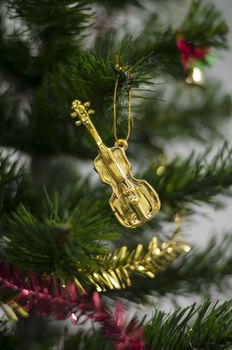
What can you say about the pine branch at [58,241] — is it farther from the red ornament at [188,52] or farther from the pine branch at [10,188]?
the red ornament at [188,52]

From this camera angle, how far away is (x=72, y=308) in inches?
12.2

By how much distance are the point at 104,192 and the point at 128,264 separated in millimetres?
60

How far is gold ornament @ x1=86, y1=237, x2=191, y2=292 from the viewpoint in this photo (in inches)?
14.2

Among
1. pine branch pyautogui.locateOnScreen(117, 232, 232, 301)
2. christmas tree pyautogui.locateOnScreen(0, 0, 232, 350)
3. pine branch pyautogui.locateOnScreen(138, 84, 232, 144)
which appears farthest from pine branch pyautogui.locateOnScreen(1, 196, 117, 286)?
pine branch pyautogui.locateOnScreen(138, 84, 232, 144)

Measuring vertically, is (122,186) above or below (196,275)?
above

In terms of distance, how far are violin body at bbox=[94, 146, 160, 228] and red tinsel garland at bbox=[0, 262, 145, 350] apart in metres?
0.06

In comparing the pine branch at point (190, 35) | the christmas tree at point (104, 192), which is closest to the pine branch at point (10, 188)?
the christmas tree at point (104, 192)

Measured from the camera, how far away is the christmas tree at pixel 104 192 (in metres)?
0.31

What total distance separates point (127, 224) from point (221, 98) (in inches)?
12.7

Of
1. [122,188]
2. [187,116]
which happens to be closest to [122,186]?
[122,188]

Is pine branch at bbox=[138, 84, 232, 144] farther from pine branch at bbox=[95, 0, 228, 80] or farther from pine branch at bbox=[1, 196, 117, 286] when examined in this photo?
pine branch at bbox=[1, 196, 117, 286]

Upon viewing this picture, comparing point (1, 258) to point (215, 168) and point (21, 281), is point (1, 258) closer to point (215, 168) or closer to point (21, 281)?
point (21, 281)

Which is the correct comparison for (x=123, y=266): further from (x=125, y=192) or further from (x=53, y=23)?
(x=53, y=23)

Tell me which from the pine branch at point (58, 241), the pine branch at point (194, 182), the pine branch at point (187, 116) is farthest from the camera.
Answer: the pine branch at point (187, 116)
